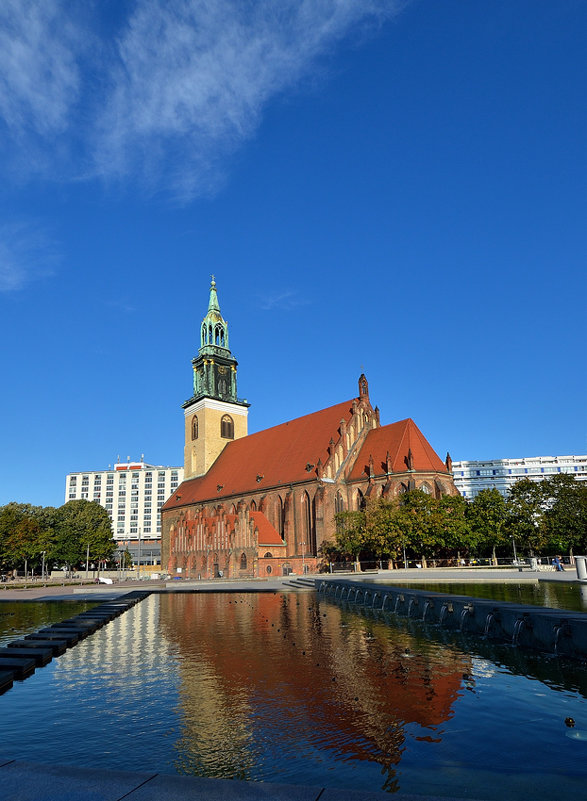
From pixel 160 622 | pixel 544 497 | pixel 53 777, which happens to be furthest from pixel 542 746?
pixel 544 497

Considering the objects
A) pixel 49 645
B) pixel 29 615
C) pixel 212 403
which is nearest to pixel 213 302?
pixel 212 403

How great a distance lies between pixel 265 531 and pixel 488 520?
2528 centimetres

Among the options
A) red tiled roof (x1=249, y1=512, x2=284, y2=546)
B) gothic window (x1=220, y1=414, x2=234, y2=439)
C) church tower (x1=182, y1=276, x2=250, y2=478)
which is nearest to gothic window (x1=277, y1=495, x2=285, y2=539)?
red tiled roof (x1=249, y1=512, x2=284, y2=546)

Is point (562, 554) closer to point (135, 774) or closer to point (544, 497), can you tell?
point (544, 497)

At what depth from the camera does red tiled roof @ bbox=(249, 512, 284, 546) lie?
66875 mm

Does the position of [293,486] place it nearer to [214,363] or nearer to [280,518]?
[280,518]

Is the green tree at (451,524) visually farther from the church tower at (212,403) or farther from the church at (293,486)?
the church tower at (212,403)

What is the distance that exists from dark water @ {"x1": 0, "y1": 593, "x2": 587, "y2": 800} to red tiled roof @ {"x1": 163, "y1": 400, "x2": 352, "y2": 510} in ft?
180

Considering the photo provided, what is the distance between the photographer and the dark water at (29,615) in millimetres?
21030

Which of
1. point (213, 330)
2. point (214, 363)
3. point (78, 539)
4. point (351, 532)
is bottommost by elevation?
point (351, 532)

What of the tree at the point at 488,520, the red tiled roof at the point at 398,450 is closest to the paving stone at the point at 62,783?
the tree at the point at 488,520

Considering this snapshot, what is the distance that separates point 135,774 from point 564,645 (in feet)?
34.6

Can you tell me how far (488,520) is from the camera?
5859 cm

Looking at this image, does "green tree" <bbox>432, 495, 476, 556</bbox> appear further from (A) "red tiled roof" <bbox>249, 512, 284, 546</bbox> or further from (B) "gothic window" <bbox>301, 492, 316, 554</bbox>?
(A) "red tiled roof" <bbox>249, 512, 284, 546</bbox>
